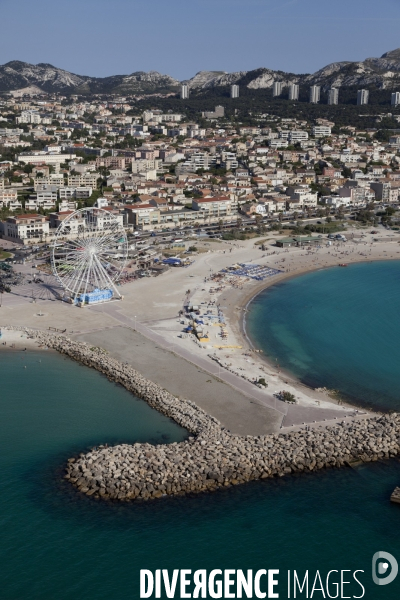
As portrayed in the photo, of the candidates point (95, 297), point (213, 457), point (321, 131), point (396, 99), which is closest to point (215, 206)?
point (95, 297)

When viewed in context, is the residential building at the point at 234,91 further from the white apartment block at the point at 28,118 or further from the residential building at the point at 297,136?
the residential building at the point at 297,136

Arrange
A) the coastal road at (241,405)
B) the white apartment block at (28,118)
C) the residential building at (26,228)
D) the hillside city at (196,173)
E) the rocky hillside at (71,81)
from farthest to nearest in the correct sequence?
the rocky hillside at (71,81) → the white apartment block at (28,118) → the hillside city at (196,173) → the residential building at (26,228) → the coastal road at (241,405)

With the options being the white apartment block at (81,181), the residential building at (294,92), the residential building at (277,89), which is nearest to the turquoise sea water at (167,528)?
the white apartment block at (81,181)

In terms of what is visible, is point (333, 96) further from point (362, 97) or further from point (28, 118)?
point (28, 118)

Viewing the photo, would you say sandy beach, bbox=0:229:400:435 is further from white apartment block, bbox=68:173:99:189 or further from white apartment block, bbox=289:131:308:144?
white apartment block, bbox=289:131:308:144

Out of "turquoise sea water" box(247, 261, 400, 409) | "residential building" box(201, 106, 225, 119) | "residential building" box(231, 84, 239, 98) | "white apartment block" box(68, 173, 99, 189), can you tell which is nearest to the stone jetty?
"turquoise sea water" box(247, 261, 400, 409)

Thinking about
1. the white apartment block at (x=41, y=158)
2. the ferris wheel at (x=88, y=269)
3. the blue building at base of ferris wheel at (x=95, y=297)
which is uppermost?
the white apartment block at (x=41, y=158)
